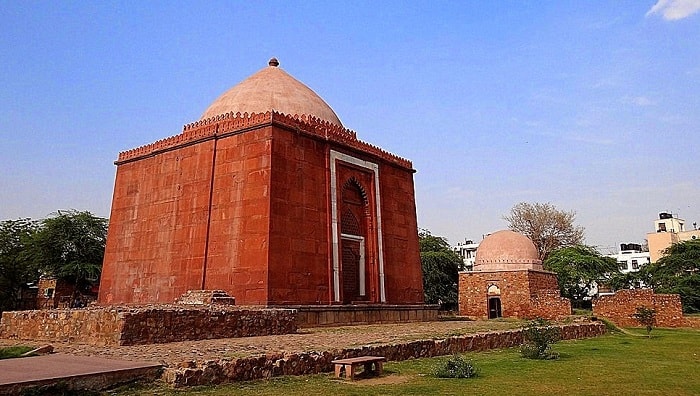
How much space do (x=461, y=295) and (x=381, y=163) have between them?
1089 centimetres

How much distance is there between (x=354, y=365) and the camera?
7.00 m

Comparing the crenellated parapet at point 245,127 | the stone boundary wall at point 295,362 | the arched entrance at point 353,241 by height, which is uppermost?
the crenellated parapet at point 245,127

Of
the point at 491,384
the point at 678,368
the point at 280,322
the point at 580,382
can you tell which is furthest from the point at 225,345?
the point at 678,368

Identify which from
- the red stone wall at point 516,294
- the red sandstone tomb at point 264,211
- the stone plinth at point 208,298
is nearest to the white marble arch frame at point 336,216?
the red sandstone tomb at point 264,211

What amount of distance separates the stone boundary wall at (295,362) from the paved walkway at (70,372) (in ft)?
1.24

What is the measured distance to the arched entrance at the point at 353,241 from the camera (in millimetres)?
17312

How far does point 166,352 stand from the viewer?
25.6 ft

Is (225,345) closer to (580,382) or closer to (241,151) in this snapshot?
(580,382)

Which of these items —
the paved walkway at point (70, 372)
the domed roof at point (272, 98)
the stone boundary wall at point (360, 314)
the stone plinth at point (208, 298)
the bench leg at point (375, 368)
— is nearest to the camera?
the paved walkway at point (70, 372)

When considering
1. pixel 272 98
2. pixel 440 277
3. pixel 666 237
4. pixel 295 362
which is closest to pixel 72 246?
pixel 272 98

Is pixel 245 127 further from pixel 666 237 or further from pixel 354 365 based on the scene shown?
pixel 666 237

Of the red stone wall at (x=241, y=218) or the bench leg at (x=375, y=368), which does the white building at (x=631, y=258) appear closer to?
the red stone wall at (x=241, y=218)

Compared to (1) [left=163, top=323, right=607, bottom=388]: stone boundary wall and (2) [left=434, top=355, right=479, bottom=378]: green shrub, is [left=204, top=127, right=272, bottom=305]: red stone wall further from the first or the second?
(2) [left=434, top=355, right=479, bottom=378]: green shrub

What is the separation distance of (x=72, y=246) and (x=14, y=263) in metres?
2.85
